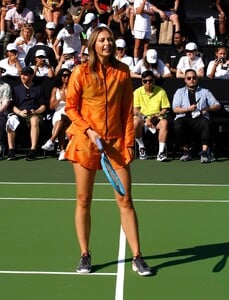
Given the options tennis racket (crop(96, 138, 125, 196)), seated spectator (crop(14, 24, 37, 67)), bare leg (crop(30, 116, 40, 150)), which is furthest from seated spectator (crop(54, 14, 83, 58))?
tennis racket (crop(96, 138, 125, 196))

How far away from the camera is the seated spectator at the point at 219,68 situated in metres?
16.4

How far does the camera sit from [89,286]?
707 cm

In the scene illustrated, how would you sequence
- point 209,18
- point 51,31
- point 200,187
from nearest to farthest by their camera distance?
point 200,187, point 51,31, point 209,18

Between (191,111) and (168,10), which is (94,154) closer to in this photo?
(191,111)

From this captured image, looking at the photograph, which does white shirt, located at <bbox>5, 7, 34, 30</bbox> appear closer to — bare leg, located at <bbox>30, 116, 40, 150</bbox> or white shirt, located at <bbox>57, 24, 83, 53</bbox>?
white shirt, located at <bbox>57, 24, 83, 53</bbox>

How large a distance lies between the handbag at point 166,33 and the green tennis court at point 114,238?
18.7 ft

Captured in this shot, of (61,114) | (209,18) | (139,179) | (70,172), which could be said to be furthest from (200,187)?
(209,18)

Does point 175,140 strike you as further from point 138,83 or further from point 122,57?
point 122,57

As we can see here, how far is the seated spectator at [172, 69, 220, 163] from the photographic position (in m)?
14.9

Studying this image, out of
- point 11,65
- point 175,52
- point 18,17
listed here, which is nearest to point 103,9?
point 18,17

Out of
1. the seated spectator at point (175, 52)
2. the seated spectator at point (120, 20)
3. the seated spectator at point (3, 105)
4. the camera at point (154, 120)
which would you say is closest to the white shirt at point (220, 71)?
the seated spectator at point (175, 52)

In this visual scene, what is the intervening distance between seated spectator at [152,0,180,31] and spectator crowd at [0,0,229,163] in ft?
0.07

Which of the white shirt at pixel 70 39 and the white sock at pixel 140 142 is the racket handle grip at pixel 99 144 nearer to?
the white sock at pixel 140 142

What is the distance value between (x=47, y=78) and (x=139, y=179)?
3.95 meters
